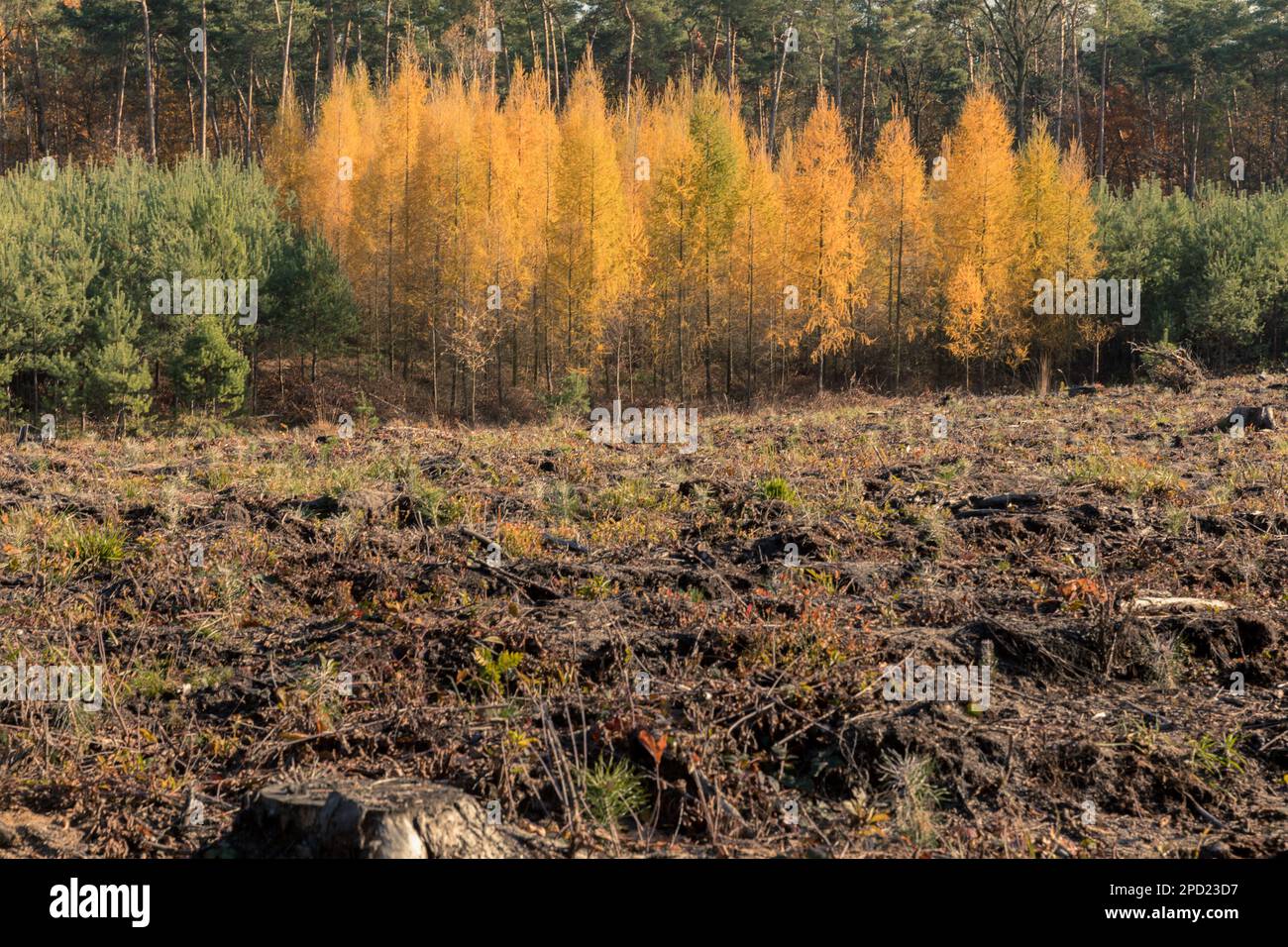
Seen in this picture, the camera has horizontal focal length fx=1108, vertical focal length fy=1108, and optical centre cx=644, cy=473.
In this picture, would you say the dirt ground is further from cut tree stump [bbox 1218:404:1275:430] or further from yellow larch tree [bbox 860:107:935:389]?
yellow larch tree [bbox 860:107:935:389]

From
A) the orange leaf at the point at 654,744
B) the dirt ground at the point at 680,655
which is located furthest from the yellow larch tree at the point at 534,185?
the orange leaf at the point at 654,744

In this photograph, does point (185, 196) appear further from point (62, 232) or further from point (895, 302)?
point (895, 302)

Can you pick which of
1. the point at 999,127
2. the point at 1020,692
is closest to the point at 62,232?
the point at 999,127

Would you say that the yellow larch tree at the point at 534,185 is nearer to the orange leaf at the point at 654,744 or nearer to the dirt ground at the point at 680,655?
the dirt ground at the point at 680,655

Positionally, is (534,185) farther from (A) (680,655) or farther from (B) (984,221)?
(A) (680,655)

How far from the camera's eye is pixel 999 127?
32188 mm

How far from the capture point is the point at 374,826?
13.5 ft

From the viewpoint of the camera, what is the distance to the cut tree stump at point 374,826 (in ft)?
13.5

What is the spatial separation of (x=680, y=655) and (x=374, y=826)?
101 inches

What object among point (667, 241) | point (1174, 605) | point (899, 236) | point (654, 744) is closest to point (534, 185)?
point (667, 241)

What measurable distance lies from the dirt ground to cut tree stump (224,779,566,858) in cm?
16

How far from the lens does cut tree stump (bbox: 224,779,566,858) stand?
4.11m

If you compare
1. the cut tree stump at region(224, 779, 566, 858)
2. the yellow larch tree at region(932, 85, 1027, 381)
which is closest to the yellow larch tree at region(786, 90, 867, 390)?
the yellow larch tree at region(932, 85, 1027, 381)

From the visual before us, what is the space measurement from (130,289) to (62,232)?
2.03 metres
